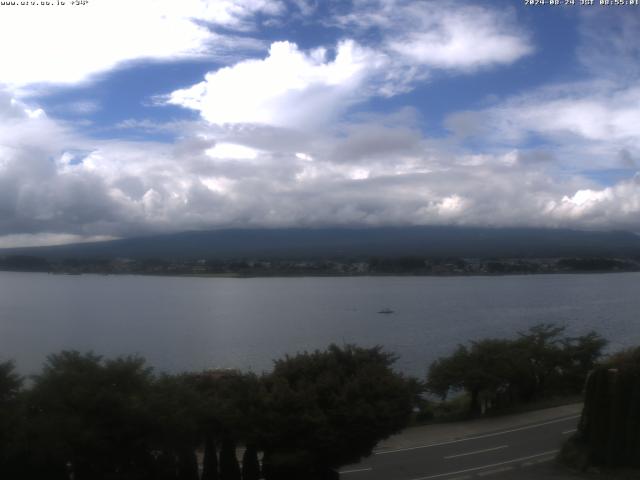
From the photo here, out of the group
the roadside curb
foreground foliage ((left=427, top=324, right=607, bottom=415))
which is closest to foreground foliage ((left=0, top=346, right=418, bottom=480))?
the roadside curb

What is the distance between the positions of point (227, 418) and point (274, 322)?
4531 cm

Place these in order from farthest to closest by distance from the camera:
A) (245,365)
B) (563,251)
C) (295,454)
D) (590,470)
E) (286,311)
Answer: (563,251) < (286,311) < (245,365) < (590,470) < (295,454)

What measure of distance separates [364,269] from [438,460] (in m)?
119

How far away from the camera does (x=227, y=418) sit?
11.9m

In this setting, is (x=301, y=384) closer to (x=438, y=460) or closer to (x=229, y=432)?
(x=229, y=432)

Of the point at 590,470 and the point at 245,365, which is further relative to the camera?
the point at 245,365

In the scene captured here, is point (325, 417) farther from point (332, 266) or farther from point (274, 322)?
point (332, 266)

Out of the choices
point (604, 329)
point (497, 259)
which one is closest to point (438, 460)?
point (604, 329)

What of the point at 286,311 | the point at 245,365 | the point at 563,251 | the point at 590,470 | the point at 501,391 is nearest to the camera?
the point at 590,470

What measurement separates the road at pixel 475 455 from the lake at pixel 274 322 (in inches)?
584

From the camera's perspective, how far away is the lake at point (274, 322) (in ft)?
Result: 134

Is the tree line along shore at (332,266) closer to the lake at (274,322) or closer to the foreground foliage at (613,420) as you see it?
the lake at (274,322)

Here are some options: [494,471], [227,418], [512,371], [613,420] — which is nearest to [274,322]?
[512,371]

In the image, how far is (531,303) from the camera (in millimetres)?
74500
